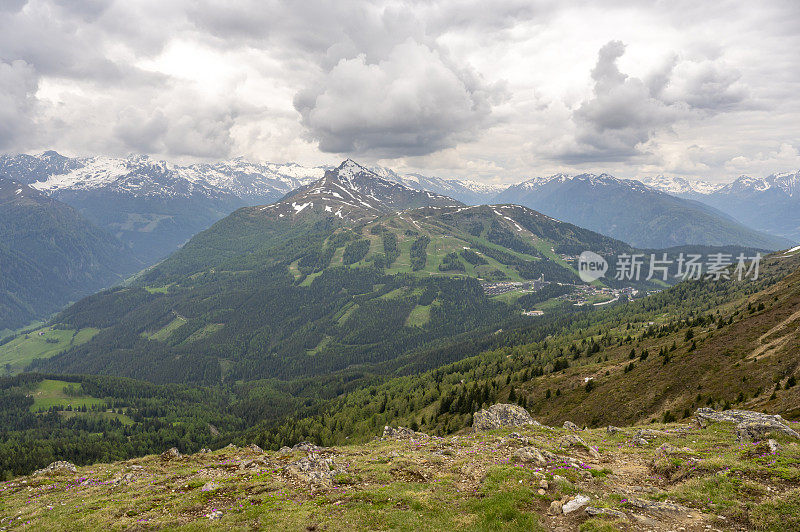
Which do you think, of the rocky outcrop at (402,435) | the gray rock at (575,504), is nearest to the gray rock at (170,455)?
the rocky outcrop at (402,435)

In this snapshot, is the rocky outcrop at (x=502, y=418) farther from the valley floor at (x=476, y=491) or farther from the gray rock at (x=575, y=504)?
the gray rock at (x=575, y=504)

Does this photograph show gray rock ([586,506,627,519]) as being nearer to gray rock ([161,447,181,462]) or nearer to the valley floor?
the valley floor

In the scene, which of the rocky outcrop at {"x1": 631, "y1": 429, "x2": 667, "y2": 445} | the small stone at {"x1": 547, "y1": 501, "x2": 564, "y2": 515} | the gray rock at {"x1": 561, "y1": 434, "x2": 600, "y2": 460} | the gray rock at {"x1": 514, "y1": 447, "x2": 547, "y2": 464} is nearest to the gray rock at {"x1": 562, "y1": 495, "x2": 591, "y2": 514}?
the small stone at {"x1": 547, "y1": 501, "x2": 564, "y2": 515}

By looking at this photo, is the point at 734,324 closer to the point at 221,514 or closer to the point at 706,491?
the point at 706,491

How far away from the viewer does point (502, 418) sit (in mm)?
61281

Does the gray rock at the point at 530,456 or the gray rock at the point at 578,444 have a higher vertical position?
the gray rock at the point at 530,456

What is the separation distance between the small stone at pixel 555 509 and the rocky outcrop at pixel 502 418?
35.3 metres

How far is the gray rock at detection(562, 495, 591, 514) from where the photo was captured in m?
22.9

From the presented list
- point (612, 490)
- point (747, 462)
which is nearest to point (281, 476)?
point (612, 490)

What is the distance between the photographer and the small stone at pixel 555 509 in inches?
913

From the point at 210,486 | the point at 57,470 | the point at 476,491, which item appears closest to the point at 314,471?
the point at 210,486

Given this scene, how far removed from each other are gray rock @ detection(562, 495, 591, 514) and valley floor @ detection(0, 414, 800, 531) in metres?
0.08

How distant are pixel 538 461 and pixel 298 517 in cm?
2198

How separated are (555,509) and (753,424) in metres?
27.4
